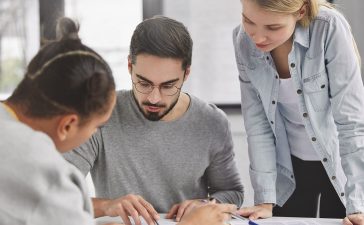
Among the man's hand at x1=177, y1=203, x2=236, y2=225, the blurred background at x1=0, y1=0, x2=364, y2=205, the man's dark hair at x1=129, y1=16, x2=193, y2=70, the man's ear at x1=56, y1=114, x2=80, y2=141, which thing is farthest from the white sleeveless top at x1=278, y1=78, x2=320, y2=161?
the blurred background at x1=0, y1=0, x2=364, y2=205

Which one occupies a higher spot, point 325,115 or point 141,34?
point 141,34

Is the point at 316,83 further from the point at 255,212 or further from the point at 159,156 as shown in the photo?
the point at 159,156

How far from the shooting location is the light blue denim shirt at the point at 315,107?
1.39m

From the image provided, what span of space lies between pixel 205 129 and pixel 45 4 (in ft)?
5.39

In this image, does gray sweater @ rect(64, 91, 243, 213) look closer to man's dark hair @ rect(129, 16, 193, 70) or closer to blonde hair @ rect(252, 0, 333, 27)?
man's dark hair @ rect(129, 16, 193, 70)

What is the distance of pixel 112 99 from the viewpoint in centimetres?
98

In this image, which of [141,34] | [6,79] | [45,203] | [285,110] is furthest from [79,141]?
[6,79]

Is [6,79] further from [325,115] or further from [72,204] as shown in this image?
[72,204]

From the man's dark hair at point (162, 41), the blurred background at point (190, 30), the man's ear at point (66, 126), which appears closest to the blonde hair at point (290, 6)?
the man's dark hair at point (162, 41)

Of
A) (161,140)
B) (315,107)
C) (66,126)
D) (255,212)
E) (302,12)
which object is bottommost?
(255,212)

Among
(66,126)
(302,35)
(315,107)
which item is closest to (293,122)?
(315,107)

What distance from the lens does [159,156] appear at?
5.09ft

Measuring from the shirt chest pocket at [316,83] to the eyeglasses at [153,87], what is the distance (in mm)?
367

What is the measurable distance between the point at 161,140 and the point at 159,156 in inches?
1.9
